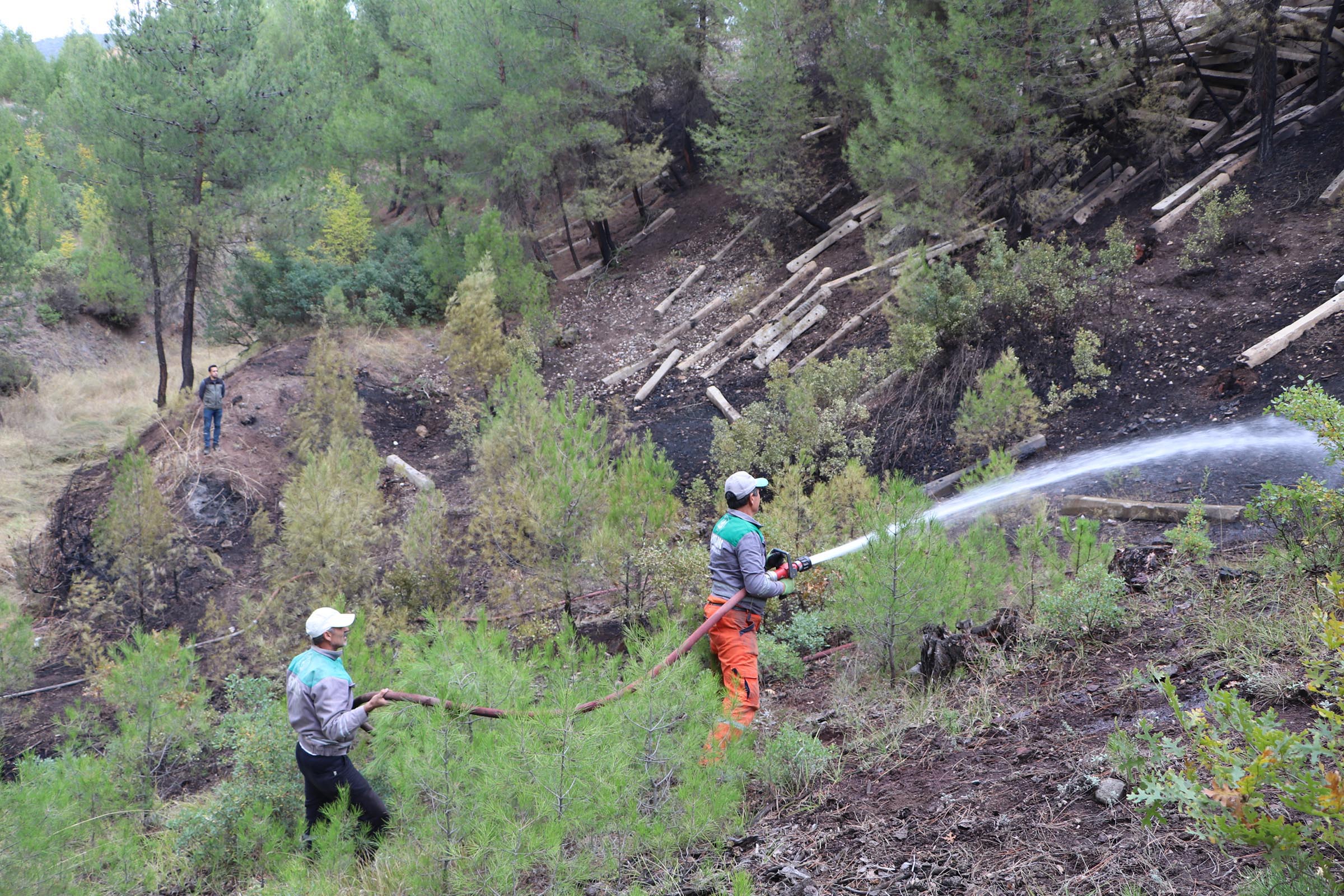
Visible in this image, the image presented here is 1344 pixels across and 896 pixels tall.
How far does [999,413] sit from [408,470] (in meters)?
8.99

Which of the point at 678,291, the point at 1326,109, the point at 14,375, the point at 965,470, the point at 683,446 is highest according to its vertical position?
the point at 1326,109

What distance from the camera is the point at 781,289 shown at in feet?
56.2

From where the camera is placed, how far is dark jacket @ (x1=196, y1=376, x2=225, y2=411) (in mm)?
13383

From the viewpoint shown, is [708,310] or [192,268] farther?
[708,310]

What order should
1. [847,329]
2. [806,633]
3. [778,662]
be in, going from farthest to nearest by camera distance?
1. [847,329]
2. [806,633]
3. [778,662]

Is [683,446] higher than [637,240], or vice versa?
[637,240]

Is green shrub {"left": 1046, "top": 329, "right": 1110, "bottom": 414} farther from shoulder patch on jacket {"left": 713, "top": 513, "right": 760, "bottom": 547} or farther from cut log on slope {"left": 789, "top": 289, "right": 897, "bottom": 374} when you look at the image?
shoulder patch on jacket {"left": 713, "top": 513, "right": 760, "bottom": 547}

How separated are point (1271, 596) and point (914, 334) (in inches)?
271

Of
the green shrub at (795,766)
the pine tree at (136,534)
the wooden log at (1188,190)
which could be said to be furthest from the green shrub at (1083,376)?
the pine tree at (136,534)

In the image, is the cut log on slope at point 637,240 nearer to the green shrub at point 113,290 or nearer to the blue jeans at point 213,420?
the green shrub at point 113,290

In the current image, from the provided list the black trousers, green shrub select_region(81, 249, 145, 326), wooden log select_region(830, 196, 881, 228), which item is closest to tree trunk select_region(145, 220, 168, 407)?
green shrub select_region(81, 249, 145, 326)

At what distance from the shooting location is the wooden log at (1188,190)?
1230 centimetres

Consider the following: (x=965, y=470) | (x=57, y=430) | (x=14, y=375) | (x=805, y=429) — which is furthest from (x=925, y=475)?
(x=14, y=375)

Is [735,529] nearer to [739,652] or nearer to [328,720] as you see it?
[739,652]
